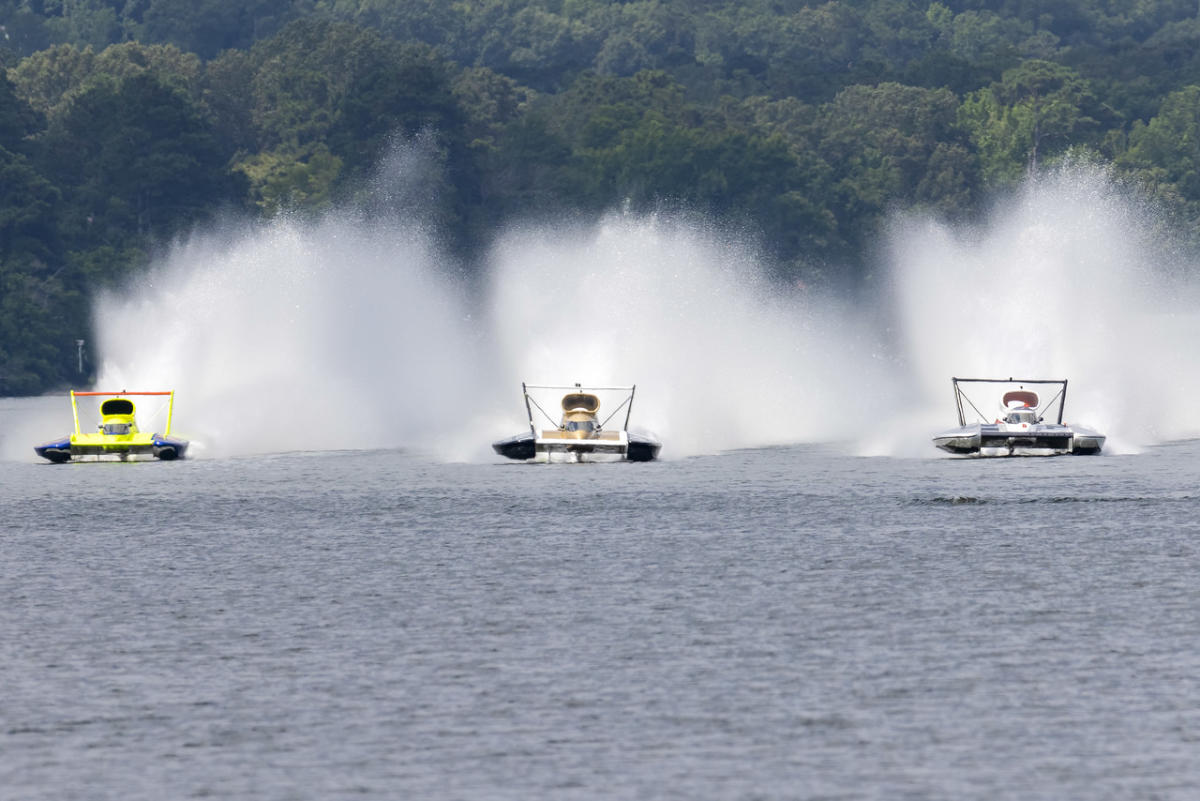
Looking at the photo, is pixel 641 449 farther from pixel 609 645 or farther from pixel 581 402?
pixel 609 645

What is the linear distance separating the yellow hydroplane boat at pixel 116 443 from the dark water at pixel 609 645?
12911mm

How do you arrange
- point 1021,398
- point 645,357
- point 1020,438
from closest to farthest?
point 1020,438
point 1021,398
point 645,357

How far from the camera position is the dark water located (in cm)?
3116

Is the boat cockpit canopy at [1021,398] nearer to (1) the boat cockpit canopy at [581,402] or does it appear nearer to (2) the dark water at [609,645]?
(2) the dark water at [609,645]

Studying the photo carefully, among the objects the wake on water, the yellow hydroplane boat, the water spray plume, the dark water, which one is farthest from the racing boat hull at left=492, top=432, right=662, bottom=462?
the water spray plume

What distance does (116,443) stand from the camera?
274 ft

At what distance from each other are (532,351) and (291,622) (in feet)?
182

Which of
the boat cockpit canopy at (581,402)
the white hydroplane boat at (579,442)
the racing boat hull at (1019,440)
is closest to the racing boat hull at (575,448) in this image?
the white hydroplane boat at (579,442)

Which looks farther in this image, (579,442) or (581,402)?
(581,402)

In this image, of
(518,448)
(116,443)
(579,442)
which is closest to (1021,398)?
(579,442)

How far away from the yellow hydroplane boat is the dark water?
1291 cm

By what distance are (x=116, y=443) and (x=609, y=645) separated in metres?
46.3

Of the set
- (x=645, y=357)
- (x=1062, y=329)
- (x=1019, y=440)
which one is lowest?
(x=1019, y=440)

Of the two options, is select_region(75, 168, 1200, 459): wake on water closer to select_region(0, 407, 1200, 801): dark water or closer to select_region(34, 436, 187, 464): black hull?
select_region(34, 436, 187, 464): black hull
